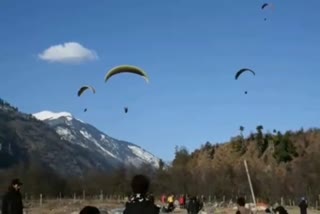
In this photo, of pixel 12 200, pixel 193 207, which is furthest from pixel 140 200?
pixel 193 207

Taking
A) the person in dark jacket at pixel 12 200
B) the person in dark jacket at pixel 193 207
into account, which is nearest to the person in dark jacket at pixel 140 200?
the person in dark jacket at pixel 12 200

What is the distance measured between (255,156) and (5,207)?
143 m

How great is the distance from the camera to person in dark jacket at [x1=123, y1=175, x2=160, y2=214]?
26.1ft

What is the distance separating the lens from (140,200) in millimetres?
7992

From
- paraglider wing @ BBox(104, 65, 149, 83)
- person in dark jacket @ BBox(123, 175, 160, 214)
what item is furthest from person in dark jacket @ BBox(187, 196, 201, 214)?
person in dark jacket @ BBox(123, 175, 160, 214)

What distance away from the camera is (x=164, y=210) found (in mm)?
49750

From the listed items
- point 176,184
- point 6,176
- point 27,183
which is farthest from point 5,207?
point 6,176

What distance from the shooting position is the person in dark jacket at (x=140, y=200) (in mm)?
7969

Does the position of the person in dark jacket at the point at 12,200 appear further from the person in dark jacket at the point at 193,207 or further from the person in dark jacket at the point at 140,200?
the person in dark jacket at the point at 193,207

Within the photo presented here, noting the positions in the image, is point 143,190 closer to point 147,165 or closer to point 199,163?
point 147,165

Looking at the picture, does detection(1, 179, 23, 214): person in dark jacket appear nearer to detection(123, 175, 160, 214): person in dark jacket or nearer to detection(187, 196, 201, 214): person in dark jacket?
detection(123, 175, 160, 214): person in dark jacket

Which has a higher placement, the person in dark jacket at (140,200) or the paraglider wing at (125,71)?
the paraglider wing at (125,71)

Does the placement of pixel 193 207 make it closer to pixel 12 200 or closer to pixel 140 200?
pixel 12 200

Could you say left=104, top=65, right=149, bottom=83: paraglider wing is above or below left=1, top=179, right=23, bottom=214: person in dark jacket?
above
